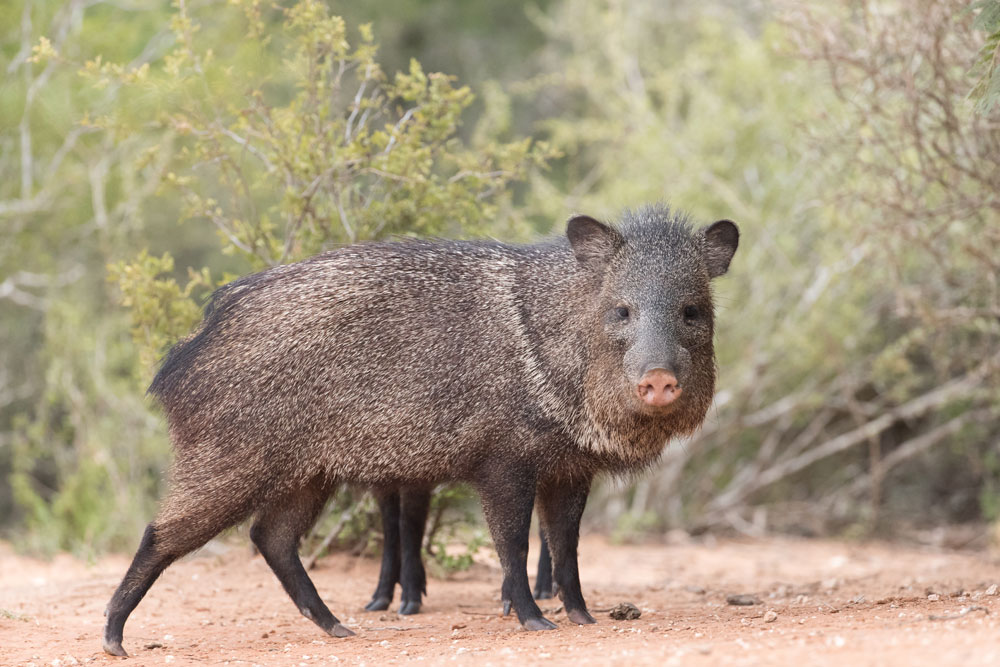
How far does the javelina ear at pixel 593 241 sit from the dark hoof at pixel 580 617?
1465mm

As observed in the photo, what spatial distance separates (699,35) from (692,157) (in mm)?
3319

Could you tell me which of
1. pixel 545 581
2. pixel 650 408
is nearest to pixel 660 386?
pixel 650 408

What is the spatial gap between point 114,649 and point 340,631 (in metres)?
0.90

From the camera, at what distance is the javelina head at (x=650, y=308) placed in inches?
177

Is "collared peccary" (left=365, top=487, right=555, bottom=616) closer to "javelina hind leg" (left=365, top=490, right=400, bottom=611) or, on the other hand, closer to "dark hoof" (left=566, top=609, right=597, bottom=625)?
"javelina hind leg" (left=365, top=490, right=400, bottom=611)

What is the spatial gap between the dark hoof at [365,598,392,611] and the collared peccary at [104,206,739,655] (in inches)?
27.9

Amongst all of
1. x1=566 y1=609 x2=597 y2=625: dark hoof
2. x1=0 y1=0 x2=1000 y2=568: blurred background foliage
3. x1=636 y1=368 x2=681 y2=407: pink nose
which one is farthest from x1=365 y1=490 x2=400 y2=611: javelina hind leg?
x1=636 y1=368 x2=681 y2=407: pink nose

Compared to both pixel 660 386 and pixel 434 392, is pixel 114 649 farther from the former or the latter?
pixel 660 386

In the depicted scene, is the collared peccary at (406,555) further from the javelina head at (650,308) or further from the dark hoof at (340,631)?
the javelina head at (650,308)

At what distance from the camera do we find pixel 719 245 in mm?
4973

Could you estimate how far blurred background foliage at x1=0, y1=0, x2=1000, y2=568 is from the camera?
5.95 m

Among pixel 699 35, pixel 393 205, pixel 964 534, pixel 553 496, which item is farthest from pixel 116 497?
pixel 699 35

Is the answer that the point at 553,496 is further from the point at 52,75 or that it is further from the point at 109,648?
the point at 52,75

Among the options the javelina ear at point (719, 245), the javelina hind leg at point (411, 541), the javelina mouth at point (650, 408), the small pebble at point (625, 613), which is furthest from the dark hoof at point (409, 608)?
the javelina ear at point (719, 245)
